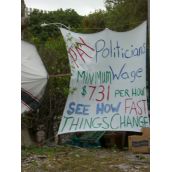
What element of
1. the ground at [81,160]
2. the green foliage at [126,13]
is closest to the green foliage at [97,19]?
the green foliage at [126,13]

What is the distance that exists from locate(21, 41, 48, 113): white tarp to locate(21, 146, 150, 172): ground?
661 millimetres

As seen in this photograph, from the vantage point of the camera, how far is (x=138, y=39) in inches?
191

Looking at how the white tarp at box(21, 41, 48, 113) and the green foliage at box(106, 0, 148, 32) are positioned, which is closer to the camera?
Result: the white tarp at box(21, 41, 48, 113)

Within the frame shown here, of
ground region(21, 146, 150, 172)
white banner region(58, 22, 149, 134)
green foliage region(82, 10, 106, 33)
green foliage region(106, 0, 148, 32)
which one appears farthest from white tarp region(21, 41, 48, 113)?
green foliage region(82, 10, 106, 33)

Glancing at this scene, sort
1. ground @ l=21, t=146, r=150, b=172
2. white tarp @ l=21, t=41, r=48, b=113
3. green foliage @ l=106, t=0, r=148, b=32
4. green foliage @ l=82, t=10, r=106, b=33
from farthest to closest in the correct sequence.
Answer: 1. green foliage @ l=82, t=10, r=106, b=33
2. green foliage @ l=106, t=0, r=148, b=32
3. white tarp @ l=21, t=41, r=48, b=113
4. ground @ l=21, t=146, r=150, b=172

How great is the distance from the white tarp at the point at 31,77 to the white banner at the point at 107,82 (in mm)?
386

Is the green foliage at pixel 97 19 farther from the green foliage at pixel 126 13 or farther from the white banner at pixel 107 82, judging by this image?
the white banner at pixel 107 82

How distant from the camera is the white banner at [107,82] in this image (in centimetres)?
481

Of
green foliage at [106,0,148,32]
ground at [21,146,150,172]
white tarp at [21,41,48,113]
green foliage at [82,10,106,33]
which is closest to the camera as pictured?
ground at [21,146,150,172]

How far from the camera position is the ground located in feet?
15.6

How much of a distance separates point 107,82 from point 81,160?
0.99 metres

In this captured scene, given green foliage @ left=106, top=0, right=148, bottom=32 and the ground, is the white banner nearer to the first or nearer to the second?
the ground
